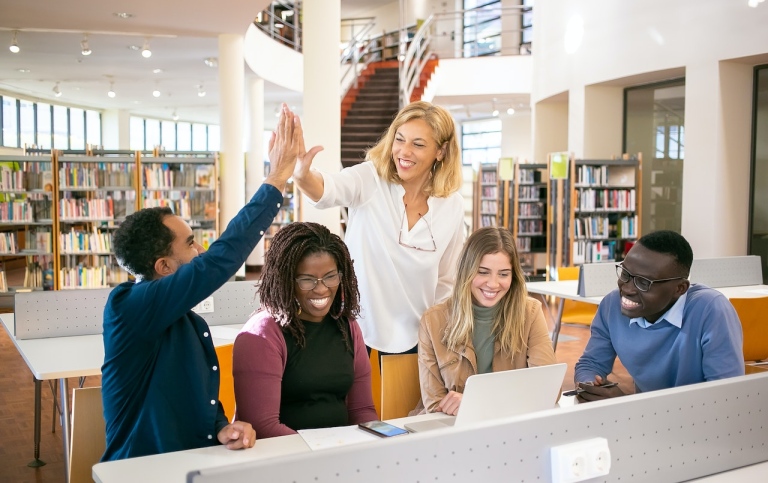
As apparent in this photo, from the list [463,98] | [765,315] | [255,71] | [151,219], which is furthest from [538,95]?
[151,219]

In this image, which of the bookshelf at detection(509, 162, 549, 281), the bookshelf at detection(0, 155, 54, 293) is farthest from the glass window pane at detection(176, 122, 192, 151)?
the bookshelf at detection(509, 162, 549, 281)

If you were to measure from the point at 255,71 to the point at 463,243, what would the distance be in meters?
10.7

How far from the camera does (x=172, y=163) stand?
10000mm

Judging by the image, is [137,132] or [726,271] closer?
[726,271]

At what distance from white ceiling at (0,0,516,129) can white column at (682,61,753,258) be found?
5366 mm

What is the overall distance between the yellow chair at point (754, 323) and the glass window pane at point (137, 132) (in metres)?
18.8

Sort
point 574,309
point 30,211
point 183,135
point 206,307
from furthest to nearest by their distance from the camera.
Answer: point 183,135, point 30,211, point 574,309, point 206,307

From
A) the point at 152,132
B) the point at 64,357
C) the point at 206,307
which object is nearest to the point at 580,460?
the point at 64,357

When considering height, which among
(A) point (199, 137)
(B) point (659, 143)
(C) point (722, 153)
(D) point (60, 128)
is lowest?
(C) point (722, 153)

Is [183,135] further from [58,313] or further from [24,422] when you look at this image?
[58,313]

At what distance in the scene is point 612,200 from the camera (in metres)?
10.6

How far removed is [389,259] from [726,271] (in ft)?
15.2

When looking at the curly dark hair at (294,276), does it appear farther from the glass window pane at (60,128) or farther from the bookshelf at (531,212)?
the glass window pane at (60,128)

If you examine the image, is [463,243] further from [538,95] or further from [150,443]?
[538,95]
